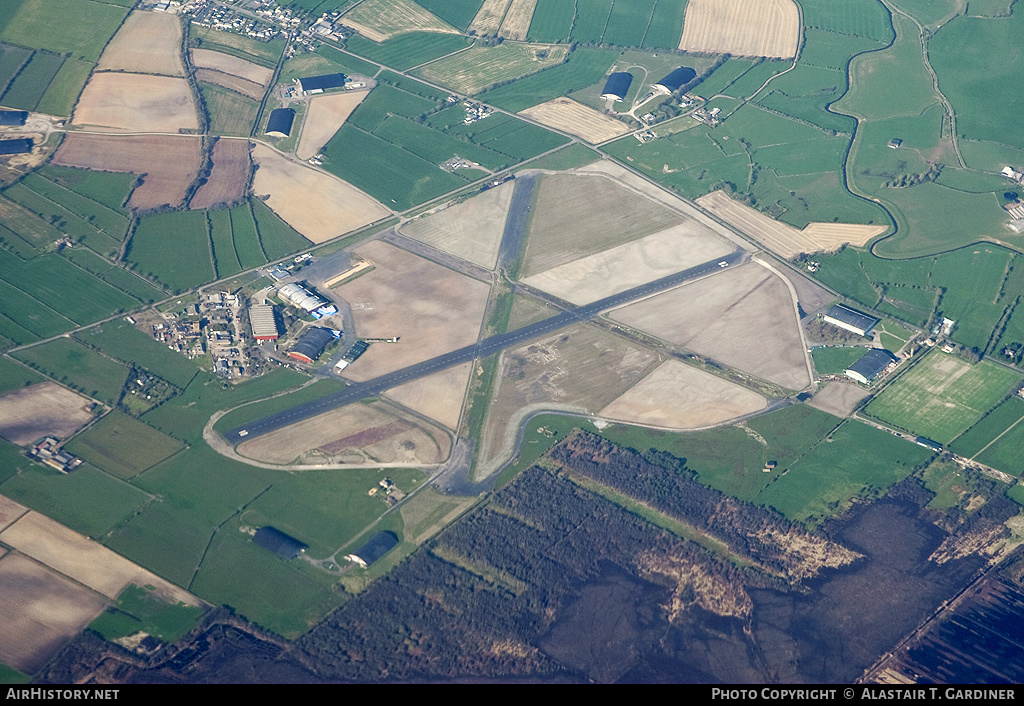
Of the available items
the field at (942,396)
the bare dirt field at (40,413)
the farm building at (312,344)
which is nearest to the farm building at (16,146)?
the bare dirt field at (40,413)

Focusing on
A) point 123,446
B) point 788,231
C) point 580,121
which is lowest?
point 123,446

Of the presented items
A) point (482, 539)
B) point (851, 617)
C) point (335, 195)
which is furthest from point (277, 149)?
point (851, 617)

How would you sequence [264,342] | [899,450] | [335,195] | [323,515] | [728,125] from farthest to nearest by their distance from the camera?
[728,125] < [335,195] < [264,342] < [899,450] < [323,515]

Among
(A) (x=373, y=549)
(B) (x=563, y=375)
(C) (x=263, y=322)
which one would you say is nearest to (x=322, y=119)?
(C) (x=263, y=322)

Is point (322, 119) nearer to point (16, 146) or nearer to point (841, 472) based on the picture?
point (16, 146)

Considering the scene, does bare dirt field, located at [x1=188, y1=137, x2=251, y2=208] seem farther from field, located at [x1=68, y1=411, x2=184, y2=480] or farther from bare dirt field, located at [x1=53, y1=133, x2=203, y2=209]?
field, located at [x1=68, y1=411, x2=184, y2=480]

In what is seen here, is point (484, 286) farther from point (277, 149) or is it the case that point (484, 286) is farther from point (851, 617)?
point (851, 617)

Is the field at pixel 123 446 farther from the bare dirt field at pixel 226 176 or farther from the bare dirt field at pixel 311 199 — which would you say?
the bare dirt field at pixel 226 176
